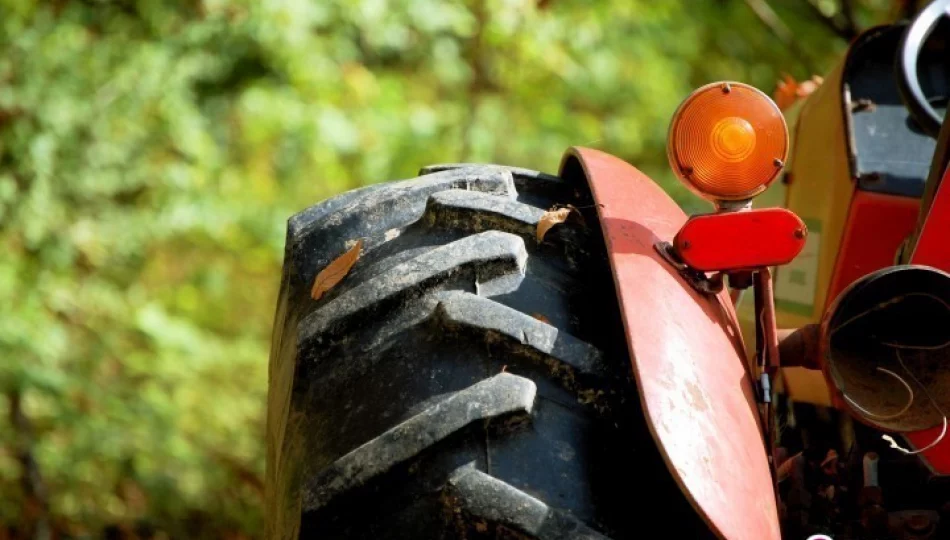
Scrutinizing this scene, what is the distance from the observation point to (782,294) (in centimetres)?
269

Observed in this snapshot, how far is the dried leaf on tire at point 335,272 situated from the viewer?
1.84 meters

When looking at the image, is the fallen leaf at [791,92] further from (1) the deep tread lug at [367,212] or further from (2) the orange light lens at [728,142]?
(2) the orange light lens at [728,142]

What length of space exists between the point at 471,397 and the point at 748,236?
427 millimetres

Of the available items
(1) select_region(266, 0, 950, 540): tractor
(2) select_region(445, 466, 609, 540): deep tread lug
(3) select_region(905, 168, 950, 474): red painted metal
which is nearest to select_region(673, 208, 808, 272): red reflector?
(1) select_region(266, 0, 950, 540): tractor

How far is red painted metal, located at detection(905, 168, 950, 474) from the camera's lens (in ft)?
5.58

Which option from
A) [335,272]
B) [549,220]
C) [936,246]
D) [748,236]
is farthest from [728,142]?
[335,272]

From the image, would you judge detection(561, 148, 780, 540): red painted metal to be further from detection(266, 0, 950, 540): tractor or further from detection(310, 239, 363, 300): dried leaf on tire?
detection(310, 239, 363, 300): dried leaf on tire

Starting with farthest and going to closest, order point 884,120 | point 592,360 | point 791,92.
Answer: point 791,92 < point 884,120 < point 592,360

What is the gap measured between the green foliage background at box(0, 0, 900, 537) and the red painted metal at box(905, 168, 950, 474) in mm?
3432

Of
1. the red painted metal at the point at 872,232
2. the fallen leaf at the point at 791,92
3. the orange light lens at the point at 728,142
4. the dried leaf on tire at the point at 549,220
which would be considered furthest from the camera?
the fallen leaf at the point at 791,92

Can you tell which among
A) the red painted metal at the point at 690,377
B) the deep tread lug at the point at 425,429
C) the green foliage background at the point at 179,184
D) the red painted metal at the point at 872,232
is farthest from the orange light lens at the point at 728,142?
the green foliage background at the point at 179,184

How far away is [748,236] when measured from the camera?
5.26ft

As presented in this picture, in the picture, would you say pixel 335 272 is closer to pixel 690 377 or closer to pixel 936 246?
pixel 690 377

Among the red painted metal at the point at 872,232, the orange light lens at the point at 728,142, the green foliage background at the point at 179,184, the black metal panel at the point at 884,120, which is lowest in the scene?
the green foliage background at the point at 179,184
